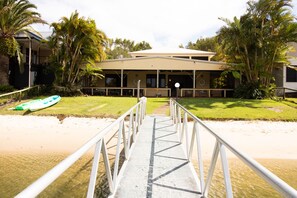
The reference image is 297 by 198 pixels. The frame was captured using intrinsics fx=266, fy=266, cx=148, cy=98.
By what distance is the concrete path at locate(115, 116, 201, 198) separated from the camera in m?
4.07

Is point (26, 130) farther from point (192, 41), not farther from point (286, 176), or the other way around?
point (192, 41)

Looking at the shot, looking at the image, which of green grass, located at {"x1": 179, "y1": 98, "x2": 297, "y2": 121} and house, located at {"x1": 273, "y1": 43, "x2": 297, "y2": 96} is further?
house, located at {"x1": 273, "y1": 43, "x2": 297, "y2": 96}

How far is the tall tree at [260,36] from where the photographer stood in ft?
67.6

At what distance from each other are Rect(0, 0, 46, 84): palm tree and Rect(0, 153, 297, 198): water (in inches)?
520

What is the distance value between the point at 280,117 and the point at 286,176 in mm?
8357

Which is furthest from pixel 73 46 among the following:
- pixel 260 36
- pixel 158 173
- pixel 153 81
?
pixel 158 173

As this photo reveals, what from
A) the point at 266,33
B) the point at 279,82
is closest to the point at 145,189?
the point at 266,33

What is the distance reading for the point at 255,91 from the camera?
2150cm

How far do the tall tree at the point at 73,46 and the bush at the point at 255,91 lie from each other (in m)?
12.7

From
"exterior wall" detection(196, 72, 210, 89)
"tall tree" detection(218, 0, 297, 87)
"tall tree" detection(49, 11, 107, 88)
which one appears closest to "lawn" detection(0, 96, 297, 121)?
"tall tree" detection(218, 0, 297, 87)

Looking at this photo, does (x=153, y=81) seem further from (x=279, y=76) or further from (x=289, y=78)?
(x=289, y=78)

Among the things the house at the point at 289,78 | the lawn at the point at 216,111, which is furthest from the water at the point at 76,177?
the house at the point at 289,78

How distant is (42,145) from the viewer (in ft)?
32.9

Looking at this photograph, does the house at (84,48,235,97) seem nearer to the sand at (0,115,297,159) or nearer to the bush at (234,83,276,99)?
the bush at (234,83,276,99)
